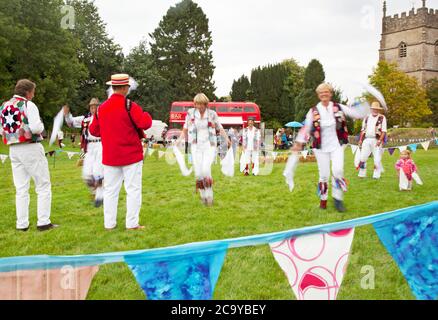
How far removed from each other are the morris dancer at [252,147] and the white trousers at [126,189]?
7.90m

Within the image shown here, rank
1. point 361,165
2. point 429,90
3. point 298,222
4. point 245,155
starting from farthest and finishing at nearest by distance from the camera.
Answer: point 429,90, point 245,155, point 361,165, point 298,222

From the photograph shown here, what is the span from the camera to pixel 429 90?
6544 centimetres

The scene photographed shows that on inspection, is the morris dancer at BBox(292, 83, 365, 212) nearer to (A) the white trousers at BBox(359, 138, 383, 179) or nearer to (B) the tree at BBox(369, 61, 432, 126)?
(A) the white trousers at BBox(359, 138, 383, 179)

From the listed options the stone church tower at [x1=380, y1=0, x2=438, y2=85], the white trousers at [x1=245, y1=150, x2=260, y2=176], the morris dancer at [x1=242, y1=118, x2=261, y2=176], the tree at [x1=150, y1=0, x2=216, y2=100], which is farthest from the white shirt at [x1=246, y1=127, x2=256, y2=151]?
the stone church tower at [x1=380, y1=0, x2=438, y2=85]

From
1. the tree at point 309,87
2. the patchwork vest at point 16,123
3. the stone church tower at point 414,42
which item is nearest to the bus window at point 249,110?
the tree at point 309,87

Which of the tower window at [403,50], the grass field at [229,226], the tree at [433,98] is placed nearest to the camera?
the grass field at [229,226]

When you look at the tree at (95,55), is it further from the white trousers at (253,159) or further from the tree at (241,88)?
the white trousers at (253,159)

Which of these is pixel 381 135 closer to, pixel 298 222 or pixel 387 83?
pixel 298 222

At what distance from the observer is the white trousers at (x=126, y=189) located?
5.89m

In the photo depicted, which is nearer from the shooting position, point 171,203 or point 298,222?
point 298,222

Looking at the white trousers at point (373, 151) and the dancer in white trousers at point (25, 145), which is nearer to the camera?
the dancer in white trousers at point (25, 145)

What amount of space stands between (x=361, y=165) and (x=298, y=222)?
254 inches

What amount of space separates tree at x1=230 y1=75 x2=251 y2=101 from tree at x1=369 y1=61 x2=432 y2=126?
26133mm
